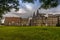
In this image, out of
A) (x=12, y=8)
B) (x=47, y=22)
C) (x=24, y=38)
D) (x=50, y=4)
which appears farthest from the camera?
(x=47, y=22)

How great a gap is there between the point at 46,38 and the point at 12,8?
874 centimetres

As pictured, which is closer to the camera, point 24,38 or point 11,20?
point 24,38

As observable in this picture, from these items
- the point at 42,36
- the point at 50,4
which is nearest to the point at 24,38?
the point at 42,36

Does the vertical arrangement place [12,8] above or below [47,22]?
above

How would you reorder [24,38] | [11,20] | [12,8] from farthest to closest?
[11,20] < [12,8] < [24,38]

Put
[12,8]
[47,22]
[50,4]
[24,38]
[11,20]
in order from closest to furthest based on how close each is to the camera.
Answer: [24,38], [50,4], [12,8], [47,22], [11,20]

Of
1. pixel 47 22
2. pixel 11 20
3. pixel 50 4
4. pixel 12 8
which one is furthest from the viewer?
pixel 11 20

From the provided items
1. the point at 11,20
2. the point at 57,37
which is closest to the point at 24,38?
the point at 57,37

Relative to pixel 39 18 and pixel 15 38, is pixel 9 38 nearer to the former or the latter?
pixel 15 38

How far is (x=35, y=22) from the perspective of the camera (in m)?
63.3

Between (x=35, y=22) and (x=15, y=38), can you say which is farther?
(x=35, y=22)

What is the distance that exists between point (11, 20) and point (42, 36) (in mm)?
66458

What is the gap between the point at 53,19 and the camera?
6331 cm

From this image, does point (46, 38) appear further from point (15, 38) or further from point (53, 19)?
point (53, 19)
